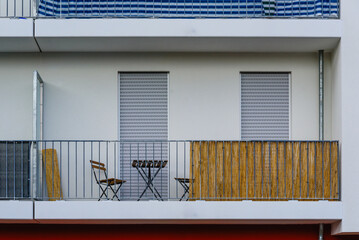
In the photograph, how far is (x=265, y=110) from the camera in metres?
13.3

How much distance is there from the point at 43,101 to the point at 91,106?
0.98 meters

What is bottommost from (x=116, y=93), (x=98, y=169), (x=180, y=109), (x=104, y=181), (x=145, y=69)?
(x=104, y=181)

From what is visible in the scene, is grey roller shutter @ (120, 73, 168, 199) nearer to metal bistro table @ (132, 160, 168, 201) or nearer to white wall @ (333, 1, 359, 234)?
metal bistro table @ (132, 160, 168, 201)

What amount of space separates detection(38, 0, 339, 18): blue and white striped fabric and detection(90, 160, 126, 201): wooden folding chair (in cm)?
293

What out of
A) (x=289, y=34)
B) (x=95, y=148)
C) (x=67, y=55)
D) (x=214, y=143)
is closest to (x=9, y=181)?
(x=95, y=148)

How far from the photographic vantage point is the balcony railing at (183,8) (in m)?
12.4


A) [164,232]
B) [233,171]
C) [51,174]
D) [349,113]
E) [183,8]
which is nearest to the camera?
[233,171]

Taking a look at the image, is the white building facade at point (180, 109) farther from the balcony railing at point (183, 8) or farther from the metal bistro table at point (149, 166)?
the metal bistro table at point (149, 166)

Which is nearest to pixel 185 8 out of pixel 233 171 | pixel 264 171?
pixel 233 171

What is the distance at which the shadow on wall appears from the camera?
12508 millimetres

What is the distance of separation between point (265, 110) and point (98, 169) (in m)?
3.61

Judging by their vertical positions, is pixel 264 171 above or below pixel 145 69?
below

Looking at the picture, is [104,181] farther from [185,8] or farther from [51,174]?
[185,8]

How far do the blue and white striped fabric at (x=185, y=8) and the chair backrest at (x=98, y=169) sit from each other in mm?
2880
